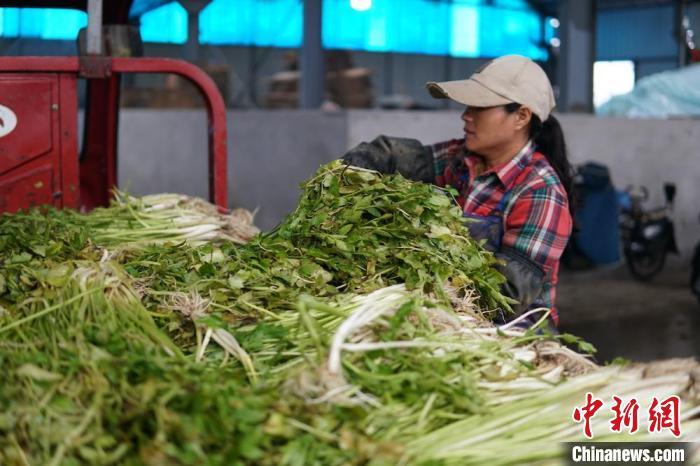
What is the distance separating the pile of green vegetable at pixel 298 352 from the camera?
1.72 m

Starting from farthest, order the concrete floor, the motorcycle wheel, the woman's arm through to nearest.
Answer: the motorcycle wheel
the concrete floor
the woman's arm

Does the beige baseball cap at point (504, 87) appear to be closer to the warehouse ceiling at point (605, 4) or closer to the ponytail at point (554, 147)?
the ponytail at point (554, 147)

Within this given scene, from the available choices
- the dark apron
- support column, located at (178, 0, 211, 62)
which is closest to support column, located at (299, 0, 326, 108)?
support column, located at (178, 0, 211, 62)

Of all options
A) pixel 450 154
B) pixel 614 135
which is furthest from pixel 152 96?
pixel 450 154

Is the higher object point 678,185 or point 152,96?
point 152,96

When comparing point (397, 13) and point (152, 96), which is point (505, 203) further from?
point (397, 13)

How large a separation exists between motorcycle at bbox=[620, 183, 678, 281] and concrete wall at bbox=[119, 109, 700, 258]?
62 centimetres

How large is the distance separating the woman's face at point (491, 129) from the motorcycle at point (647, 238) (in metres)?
7.01

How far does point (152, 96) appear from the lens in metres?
12.6

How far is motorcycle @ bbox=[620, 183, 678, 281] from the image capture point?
9.80m

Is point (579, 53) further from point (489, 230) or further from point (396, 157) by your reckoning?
point (489, 230)

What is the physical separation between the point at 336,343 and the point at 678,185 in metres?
9.45

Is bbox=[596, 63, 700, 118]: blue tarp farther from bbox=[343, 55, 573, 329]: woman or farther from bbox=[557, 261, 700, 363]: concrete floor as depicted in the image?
bbox=[343, 55, 573, 329]: woman

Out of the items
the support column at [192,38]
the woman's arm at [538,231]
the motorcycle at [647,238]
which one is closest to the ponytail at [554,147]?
the woman's arm at [538,231]
